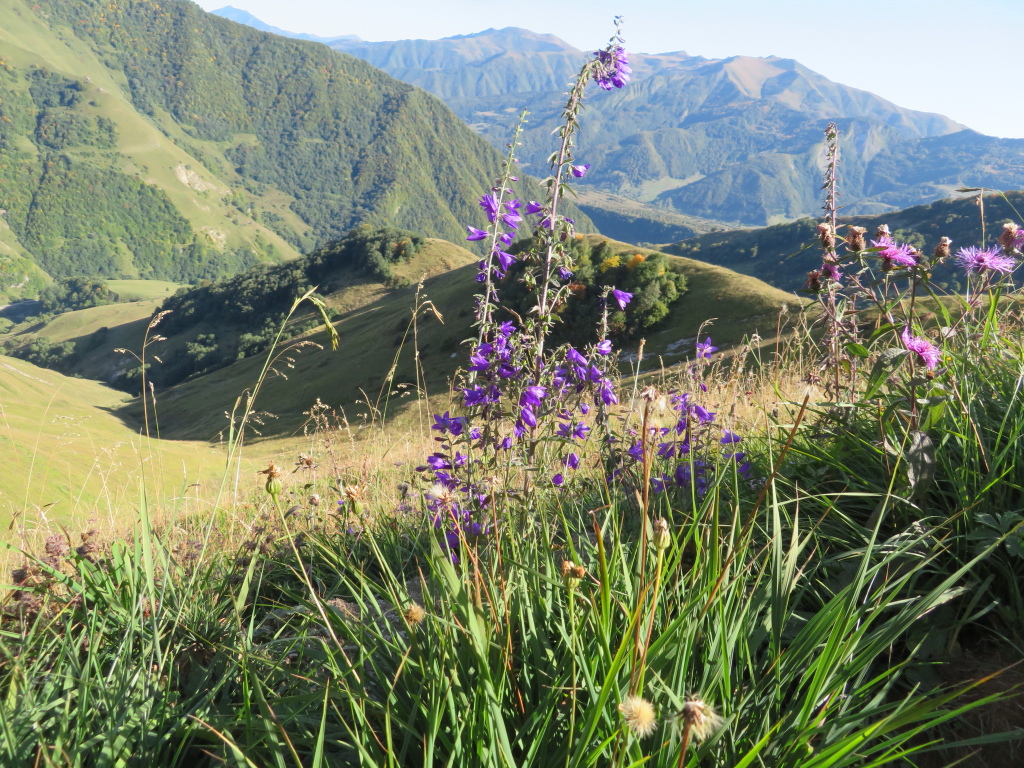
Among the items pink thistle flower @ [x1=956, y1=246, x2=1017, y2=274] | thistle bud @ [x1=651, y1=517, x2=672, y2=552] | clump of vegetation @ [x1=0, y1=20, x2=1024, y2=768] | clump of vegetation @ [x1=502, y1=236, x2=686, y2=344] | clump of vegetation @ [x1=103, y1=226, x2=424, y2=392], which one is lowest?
clump of vegetation @ [x1=103, y1=226, x2=424, y2=392]

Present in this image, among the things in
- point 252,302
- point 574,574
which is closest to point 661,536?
point 574,574

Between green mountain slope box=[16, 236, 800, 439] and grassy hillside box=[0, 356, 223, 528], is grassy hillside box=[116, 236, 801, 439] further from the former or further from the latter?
grassy hillside box=[0, 356, 223, 528]

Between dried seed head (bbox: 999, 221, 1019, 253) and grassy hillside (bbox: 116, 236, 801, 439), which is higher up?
dried seed head (bbox: 999, 221, 1019, 253)

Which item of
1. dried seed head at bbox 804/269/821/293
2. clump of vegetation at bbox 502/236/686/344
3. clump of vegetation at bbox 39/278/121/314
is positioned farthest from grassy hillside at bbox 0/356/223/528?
clump of vegetation at bbox 39/278/121/314

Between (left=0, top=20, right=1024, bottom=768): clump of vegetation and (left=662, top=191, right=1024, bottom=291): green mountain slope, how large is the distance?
287ft

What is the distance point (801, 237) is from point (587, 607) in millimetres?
136105

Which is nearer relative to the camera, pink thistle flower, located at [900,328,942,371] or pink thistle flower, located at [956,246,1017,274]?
pink thistle flower, located at [900,328,942,371]

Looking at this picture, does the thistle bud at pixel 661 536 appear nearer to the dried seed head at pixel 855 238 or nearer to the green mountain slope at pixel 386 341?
the dried seed head at pixel 855 238

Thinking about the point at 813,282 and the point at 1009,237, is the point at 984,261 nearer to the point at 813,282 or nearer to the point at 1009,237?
the point at 1009,237

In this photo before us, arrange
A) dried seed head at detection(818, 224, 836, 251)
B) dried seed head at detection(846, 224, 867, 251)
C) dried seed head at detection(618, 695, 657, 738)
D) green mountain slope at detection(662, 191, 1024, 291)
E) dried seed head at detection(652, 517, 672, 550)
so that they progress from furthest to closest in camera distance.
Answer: green mountain slope at detection(662, 191, 1024, 291), dried seed head at detection(818, 224, 836, 251), dried seed head at detection(846, 224, 867, 251), dried seed head at detection(652, 517, 672, 550), dried seed head at detection(618, 695, 657, 738)

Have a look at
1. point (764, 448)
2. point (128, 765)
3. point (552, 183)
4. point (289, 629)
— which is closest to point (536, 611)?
point (128, 765)

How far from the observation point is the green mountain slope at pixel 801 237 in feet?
308

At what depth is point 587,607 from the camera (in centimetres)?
161

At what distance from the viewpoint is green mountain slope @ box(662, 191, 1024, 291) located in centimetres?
9394
